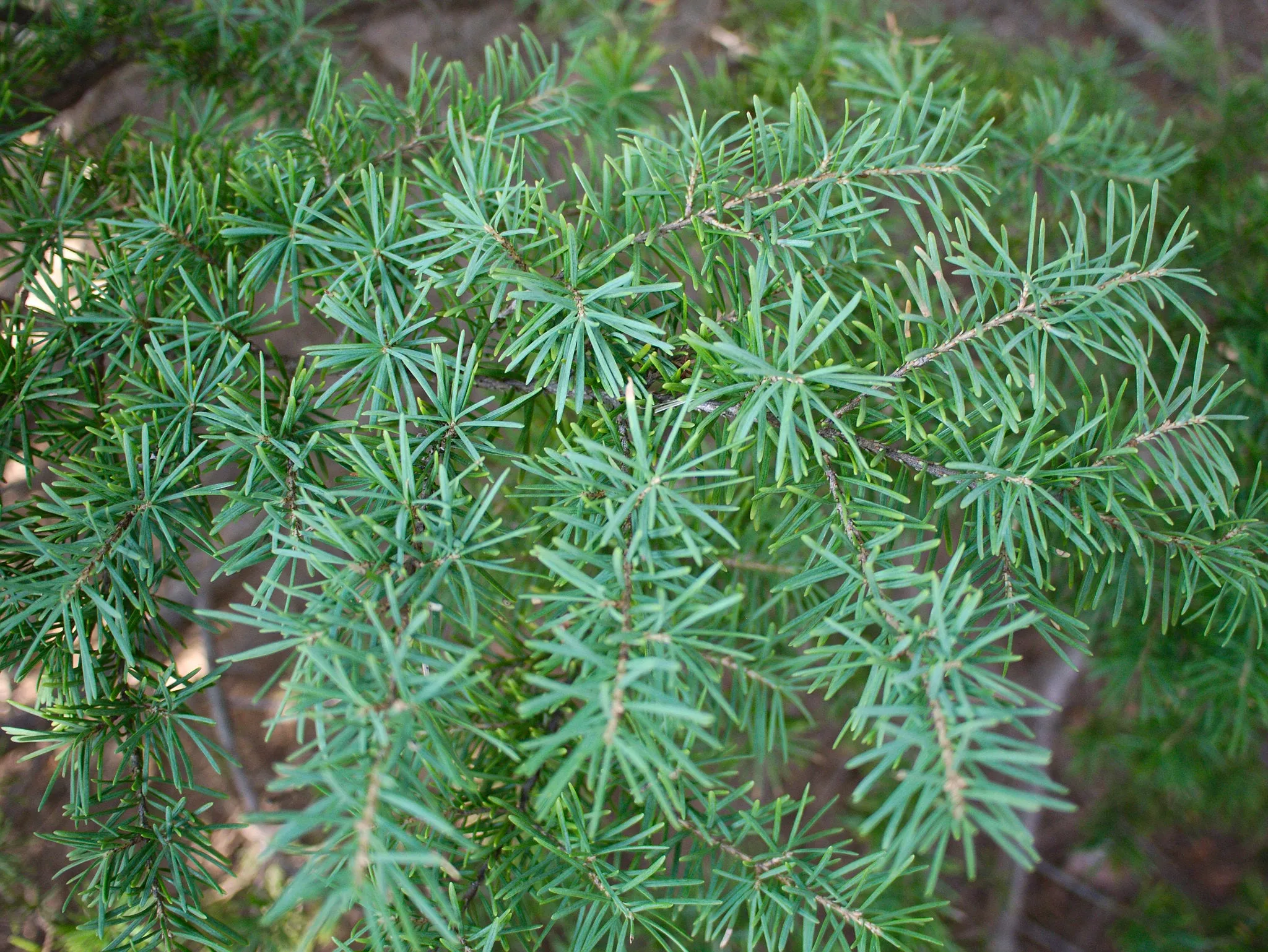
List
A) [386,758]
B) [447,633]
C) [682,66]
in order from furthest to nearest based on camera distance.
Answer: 1. [682,66]
2. [447,633]
3. [386,758]

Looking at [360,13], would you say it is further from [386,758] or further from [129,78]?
[386,758]

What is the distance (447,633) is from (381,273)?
54cm

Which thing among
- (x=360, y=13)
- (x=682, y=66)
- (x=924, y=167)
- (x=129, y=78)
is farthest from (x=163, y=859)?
(x=682, y=66)

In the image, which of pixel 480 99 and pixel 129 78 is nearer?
pixel 480 99

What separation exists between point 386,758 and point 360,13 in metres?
1.00

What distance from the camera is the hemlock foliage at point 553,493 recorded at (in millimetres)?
311

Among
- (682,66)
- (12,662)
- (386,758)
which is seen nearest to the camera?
(386,758)

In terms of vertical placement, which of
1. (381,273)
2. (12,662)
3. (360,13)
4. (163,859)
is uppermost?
(360,13)

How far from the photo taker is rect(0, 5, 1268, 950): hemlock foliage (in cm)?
31

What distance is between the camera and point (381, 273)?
1.33 feet

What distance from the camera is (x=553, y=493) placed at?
392 millimetres

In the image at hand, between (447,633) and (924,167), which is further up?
(924,167)

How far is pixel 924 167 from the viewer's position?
1.32 feet

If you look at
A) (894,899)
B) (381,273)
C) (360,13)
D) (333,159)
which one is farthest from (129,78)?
(894,899)
